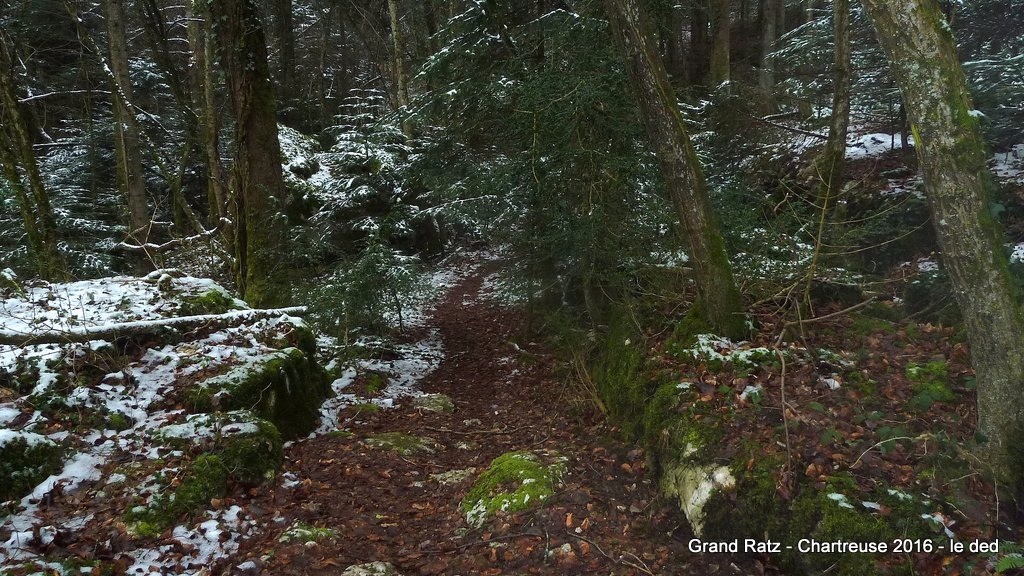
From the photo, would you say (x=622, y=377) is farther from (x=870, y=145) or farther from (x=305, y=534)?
(x=870, y=145)

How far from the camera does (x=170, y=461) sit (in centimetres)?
437

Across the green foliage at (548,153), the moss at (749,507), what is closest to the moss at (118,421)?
the moss at (749,507)

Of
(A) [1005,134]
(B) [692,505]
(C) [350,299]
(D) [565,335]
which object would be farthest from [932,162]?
(C) [350,299]

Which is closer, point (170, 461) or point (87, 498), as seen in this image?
point (87, 498)

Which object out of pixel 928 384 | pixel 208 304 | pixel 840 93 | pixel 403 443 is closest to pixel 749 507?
pixel 928 384

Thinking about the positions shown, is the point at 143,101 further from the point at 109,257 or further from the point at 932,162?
the point at 932,162

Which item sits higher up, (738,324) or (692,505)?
(738,324)

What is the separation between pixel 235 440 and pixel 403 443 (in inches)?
77.3

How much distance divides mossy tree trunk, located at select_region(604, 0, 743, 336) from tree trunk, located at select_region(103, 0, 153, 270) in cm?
1017

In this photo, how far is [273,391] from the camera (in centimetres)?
570

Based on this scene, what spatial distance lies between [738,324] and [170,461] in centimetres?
575

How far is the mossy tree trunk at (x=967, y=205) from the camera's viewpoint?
3.35 metres

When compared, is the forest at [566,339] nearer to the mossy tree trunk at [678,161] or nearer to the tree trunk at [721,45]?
the mossy tree trunk at [678,161]

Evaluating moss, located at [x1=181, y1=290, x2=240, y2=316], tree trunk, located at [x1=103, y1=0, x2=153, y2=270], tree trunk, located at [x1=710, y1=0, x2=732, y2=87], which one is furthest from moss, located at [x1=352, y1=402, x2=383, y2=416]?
tree trunk, located at [x1=710, y1=0, x2=732, y2=87]
